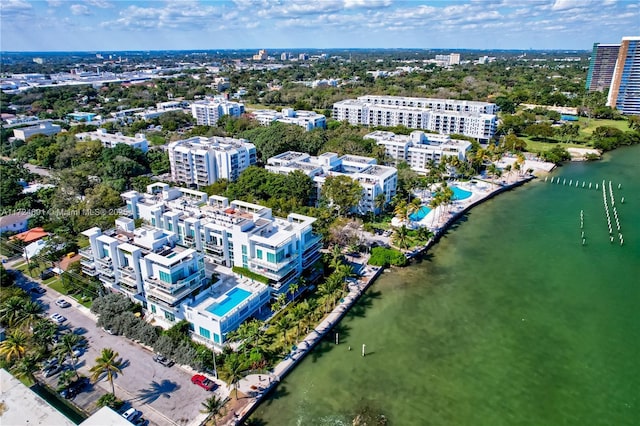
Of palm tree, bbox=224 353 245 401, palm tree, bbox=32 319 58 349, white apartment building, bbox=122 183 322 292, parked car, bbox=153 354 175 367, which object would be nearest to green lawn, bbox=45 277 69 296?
palm tree, bbox=32 319 58 349

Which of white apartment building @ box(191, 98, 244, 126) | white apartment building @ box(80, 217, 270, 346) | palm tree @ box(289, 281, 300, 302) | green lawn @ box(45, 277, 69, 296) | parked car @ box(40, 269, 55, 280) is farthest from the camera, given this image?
white apartment building @ box(191, 98, 244, 126)

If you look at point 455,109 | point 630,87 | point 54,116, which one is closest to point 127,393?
point 455,109

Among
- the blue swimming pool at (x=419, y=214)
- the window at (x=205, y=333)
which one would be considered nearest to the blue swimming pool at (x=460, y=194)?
the blue swimming pool at (x=419, y=214)

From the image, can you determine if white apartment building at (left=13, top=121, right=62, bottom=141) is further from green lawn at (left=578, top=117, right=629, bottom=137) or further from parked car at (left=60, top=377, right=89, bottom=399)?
green lawn at (left=578, top=117, right=629, bottom=137)

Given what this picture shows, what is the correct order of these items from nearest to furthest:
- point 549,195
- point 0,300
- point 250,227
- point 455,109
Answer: point 0,300 < point 250,227 < point 549,195 < point 455,109

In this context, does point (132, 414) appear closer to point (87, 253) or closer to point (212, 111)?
point (87, 253)

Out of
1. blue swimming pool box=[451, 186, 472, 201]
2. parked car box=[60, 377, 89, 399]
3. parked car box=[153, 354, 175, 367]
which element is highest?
blue swimming pool box=[451, 186, 472, 201]

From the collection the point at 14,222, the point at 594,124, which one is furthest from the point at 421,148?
the point at 594,124

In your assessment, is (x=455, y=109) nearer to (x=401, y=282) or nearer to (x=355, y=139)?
(x=355, y=139)
